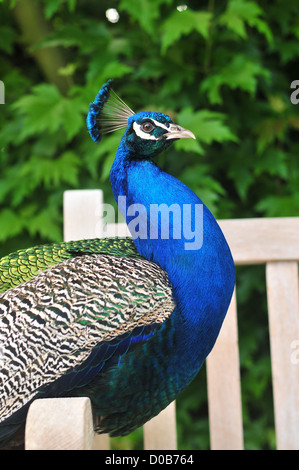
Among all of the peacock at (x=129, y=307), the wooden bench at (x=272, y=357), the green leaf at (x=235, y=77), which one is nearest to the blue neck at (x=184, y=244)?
the peacock at (x=129, y=307)

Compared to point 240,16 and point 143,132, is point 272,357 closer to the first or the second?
point 143,132

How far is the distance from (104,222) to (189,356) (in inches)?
17.8

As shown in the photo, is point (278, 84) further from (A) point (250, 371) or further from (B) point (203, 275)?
(B) point (203, 275)

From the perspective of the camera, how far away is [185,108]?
1.22 metres

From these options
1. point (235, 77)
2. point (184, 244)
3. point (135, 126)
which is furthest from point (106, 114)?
point (235, 77)

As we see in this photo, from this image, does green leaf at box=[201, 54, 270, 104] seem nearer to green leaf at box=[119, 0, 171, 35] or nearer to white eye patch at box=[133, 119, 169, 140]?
green leaf at box=[119, 0, 171, 35]

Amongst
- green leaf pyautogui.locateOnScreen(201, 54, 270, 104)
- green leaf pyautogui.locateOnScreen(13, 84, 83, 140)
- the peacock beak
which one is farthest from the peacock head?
green leaf pyautogui.locateOnScreen(201, 54, 270, 104)

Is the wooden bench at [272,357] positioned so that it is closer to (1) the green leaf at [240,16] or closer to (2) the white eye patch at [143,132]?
(2) the white eye patch at [143,132]

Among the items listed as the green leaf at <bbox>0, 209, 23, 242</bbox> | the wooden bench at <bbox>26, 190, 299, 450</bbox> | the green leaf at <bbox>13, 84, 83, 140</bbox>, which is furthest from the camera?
the green leaf at <bbox>0, 209, 23, 242</bbox>

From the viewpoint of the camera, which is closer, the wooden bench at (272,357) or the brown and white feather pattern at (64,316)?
the brown and white feather pattern at (64,316)

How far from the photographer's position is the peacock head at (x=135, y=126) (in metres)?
0.59

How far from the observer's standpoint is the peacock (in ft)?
1.79

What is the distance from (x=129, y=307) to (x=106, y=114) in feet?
0.79

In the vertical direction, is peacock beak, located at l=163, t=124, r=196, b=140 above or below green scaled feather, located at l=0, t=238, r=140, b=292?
above
